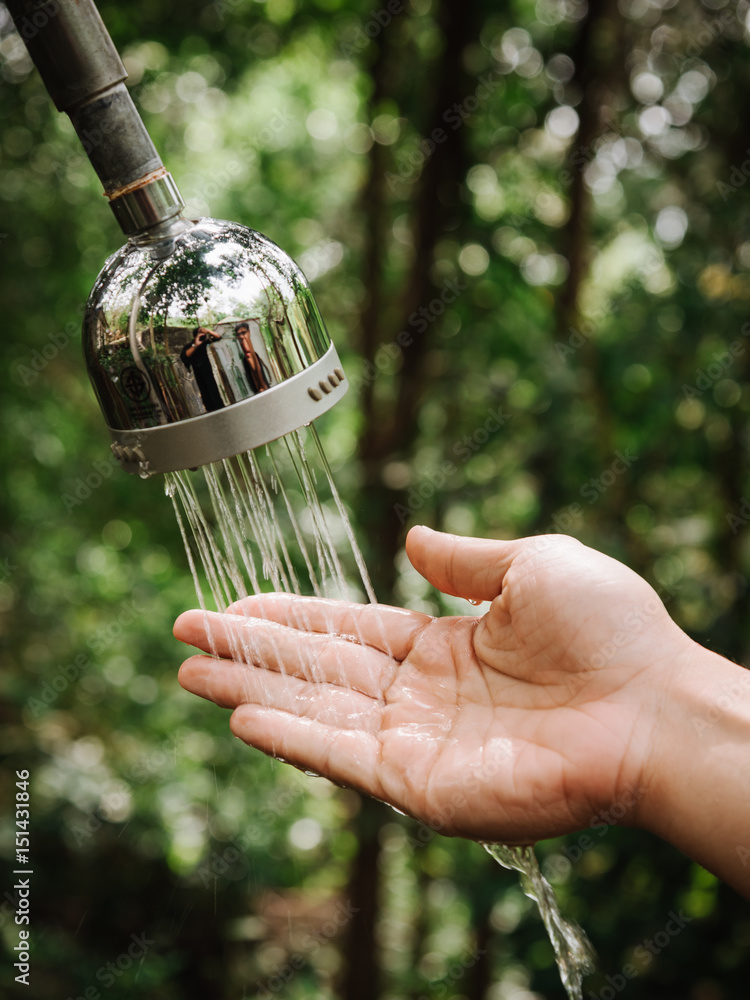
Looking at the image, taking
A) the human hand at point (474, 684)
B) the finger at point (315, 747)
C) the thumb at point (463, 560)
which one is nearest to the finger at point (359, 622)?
the human hand at point (474, 684)

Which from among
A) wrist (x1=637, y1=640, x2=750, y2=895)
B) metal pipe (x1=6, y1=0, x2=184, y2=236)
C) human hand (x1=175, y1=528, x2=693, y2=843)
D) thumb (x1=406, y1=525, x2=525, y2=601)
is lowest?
wrist (x1=637, y1=640, x2=750, y2=895)

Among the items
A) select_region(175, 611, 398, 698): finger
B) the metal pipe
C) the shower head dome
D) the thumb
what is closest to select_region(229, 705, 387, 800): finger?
select_region(175, 611, 398, 698): finger

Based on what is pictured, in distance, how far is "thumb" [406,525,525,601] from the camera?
1.21 m

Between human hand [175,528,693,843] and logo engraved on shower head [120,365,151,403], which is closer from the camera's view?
logo engraved on shower head [120,365,151,403]

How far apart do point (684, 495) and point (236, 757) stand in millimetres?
1780

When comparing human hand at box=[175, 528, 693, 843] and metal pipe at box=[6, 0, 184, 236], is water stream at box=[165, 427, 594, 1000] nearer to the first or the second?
human hand at box=[175, 528, 693, 843]

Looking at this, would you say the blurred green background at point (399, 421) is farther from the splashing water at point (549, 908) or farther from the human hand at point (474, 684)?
the human hand at point (474, 684)

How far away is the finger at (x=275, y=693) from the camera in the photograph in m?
1.18

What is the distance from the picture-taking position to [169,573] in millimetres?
2895

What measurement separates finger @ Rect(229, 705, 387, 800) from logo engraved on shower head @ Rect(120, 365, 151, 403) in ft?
1.74

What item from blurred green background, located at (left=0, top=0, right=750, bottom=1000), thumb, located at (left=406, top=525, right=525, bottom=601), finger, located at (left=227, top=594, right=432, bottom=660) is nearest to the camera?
thumb, located at (left=406, top=525, right=525, bottom=601)

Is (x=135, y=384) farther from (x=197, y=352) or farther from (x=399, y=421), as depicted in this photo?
(x=399, y=421)

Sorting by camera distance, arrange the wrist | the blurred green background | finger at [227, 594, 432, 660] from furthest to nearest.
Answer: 1. the blurred green background
2. finger at [227, 594, 432, 660]
3. the wrist

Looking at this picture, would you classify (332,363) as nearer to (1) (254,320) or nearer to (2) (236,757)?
(1) (254,320)
